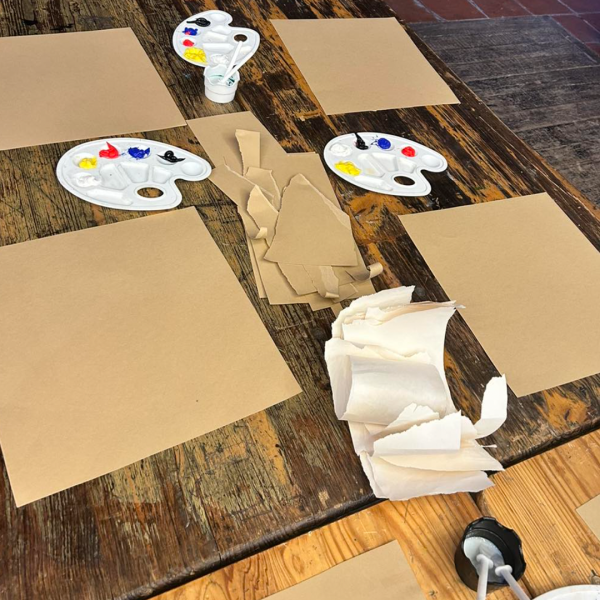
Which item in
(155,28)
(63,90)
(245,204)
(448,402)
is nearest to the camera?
(448,402)

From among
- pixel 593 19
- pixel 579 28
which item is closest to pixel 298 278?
pixel 579 28

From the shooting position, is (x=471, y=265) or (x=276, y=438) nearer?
(x=276, y=438)

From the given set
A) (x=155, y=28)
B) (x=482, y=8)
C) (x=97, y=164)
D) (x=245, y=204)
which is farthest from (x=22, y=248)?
(x=482, y=8)

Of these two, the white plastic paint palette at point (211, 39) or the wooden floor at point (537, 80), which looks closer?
the white plastic paint palette at point (211, 39)

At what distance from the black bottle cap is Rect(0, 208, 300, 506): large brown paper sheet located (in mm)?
264

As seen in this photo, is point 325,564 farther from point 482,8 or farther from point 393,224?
point 482,8

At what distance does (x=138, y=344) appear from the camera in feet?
2.48

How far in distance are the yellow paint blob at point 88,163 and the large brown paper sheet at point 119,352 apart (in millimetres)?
143

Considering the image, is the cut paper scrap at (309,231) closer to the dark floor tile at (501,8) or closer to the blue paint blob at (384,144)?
the blue paint blob at (384,144)

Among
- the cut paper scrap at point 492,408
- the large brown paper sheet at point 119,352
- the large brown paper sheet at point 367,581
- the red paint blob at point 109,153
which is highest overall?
the cut paper scrap at point 492,408

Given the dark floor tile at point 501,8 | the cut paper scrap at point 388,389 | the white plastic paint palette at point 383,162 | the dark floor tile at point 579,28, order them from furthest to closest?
the dark floor tile at point 579,28, the dark floor tile at point 501,8, the white plastic paint palette at point 383,162, the cut paper scrap at point 388,389

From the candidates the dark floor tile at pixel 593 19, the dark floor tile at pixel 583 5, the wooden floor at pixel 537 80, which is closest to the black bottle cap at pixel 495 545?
the wooden floor at pixel 537 80

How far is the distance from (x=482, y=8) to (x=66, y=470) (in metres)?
3.13

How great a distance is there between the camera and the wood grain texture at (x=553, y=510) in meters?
0.69
